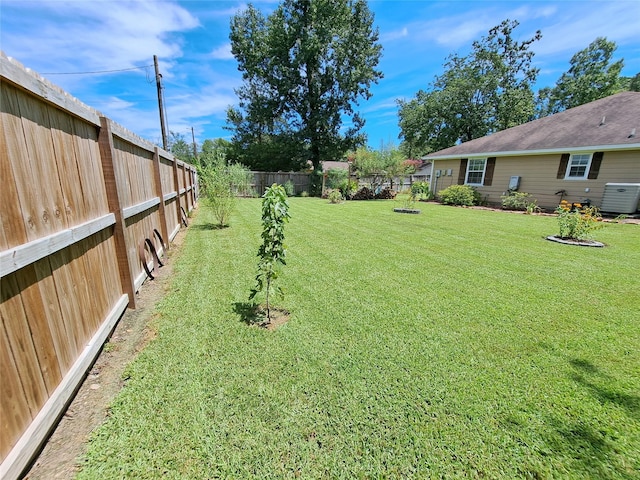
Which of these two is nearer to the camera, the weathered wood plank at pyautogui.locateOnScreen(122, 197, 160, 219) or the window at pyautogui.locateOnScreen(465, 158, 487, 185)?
the weathered wood plank at pyautogui.locateOnScreen(122, 197, 160, 219)

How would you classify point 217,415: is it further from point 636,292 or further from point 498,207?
point 498,207

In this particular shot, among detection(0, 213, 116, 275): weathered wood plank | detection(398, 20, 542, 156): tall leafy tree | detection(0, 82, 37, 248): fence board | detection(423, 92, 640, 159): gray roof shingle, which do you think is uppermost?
detection(398, 20, 542, 156): tall leafy tree

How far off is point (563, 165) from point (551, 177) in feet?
1.90

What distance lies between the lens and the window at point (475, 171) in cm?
1401

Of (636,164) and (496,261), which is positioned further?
(636,164)

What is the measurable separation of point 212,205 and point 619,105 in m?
17.2

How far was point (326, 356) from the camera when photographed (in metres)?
2.36

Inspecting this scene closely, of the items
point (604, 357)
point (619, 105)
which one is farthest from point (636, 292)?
point (619, 105)

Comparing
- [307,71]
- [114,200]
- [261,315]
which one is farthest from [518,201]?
[307,71]

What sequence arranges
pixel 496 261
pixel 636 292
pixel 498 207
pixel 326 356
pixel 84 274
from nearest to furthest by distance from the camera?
pixel 84 274 < pixel 326 356 < pixel 636 292 < pixel 496 261 < pixel 498 207

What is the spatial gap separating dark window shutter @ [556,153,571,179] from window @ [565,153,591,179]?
0.11 metres

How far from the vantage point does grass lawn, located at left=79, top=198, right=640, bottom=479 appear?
1510 millimetres

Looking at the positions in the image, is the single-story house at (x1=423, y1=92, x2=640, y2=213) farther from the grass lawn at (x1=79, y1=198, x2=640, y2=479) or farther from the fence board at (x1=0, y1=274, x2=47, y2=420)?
the fence board at (x1=0, y1=274, x2=47, y2=420)

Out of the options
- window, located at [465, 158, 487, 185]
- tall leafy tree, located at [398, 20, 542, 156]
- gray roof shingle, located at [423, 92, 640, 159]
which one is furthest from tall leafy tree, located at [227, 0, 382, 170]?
gray roof shingle, located at [423, 92, 640, 159]
